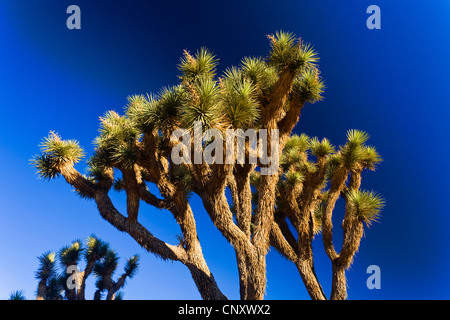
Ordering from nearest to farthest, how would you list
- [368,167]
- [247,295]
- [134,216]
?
[247,295]
[134,216]
[368,167]

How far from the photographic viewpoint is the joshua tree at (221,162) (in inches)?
235

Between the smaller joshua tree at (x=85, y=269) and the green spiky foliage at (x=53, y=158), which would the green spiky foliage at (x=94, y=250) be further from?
the green spiky foliage at (x=53, y=158)

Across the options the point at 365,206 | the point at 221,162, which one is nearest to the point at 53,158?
the point at 221,162

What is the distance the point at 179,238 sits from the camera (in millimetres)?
7270

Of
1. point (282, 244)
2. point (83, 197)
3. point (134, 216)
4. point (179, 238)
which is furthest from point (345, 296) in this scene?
point (83, 197)

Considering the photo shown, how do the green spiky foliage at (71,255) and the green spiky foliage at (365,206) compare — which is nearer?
the green spiky foliage at (365,206)

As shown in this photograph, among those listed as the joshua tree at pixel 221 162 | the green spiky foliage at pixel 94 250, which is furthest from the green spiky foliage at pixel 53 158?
the green spiky foliage at pixel 94 250

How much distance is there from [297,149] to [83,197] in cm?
664

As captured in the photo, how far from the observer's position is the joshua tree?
5.98m

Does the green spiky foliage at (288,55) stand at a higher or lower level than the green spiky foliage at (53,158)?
higher

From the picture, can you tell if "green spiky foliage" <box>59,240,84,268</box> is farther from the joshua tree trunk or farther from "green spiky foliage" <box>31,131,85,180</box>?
"green spiky foliage" <box>31,131,85,180</box>

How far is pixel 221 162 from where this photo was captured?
5746 mm

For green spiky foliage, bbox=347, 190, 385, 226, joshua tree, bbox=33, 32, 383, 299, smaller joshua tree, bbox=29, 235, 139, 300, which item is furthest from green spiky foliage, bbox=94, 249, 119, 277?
green spiky foliage, bbox=347, 190, 385, 226
